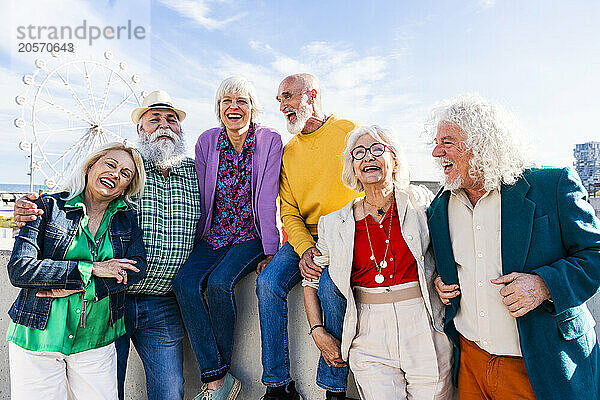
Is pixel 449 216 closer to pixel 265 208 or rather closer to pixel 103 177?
pixel 265 208

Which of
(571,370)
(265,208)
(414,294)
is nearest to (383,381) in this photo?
(414,294)

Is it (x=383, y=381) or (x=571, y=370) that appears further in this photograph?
(x=383, y=381)

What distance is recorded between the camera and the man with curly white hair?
6.34ft

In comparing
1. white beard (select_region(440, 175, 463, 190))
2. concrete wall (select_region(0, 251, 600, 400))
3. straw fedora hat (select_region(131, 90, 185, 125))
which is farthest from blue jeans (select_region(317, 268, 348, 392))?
straw fedora hat (select_region(131, 90, 185, 125))

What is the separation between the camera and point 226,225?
10.1ft

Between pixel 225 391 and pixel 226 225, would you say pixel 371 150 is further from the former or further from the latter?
pixel 225 391

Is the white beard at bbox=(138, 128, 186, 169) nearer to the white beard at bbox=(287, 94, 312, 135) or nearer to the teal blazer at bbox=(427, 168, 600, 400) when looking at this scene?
the white beard at bbox=(287, 94, 312, 135)

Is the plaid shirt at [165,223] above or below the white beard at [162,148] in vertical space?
below

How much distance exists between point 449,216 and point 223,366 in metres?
1.48

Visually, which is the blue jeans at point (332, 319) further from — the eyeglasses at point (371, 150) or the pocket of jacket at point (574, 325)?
the pocket of jacket at point (574, 325)

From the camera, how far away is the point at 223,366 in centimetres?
278

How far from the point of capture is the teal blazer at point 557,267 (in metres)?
1.92

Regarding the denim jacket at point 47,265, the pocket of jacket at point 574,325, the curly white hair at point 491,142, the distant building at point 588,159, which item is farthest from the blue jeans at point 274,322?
the distant building at point 588,159

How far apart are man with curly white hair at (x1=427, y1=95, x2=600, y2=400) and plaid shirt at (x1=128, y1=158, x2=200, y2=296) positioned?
4.76 ft
